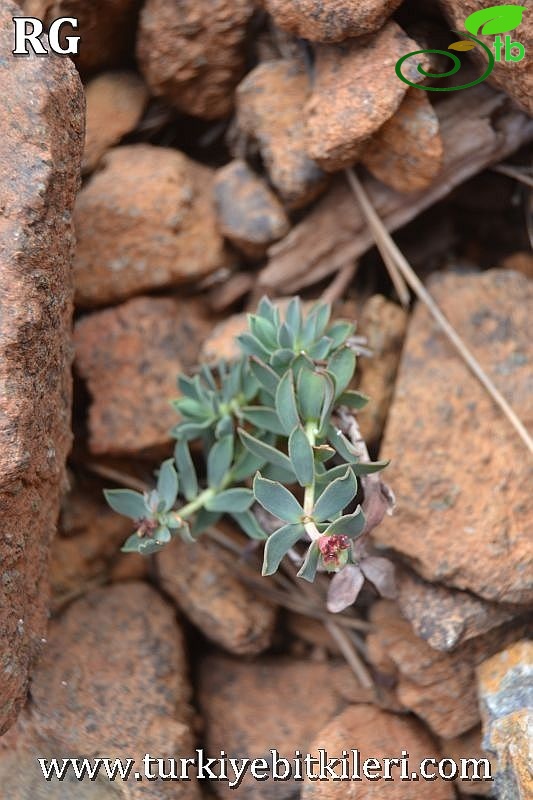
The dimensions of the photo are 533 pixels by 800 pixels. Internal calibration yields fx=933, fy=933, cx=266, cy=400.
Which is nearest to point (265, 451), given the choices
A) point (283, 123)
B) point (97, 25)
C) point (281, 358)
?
point (281, 358)

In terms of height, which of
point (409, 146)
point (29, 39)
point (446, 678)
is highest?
point (29, 39)

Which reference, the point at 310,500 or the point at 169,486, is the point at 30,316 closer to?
the point at 169,486

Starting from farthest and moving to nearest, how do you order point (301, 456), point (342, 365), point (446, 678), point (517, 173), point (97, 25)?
point (97, 25), point (517, 173), point (446, 678), point (342, 365), point (301, 456)

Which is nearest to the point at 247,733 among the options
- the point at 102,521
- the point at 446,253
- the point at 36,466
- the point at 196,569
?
the point at 196,569

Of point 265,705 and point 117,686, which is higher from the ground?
point 117,686

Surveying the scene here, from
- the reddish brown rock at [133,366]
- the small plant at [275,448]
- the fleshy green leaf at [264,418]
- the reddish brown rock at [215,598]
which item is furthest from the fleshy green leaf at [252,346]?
the reddish brown rock at [215,598]

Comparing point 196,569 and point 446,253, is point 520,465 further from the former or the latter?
point 196,569

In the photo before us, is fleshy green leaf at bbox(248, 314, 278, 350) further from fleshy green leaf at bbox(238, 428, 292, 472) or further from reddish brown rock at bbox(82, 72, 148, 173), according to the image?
reddish brown rock at bbox(82, 72, 148, 173)
